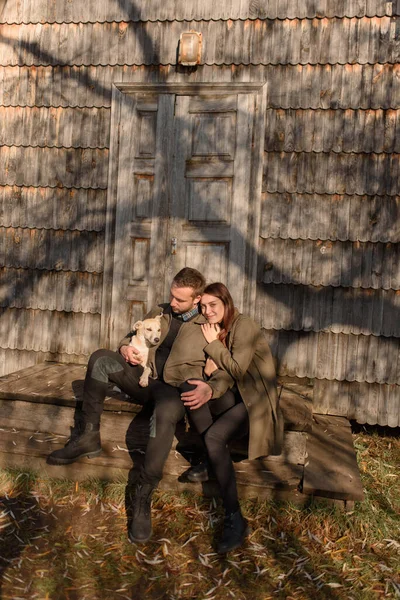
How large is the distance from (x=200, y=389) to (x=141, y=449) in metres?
0.89

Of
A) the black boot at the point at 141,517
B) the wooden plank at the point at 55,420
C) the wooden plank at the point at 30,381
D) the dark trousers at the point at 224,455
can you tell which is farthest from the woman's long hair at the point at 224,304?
the wooden plank at the point at 30,381

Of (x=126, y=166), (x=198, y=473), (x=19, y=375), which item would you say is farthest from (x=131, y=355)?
(x=126, y=166)

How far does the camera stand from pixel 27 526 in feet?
11.9

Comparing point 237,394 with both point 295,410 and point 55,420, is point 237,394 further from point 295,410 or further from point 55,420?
point 55,420

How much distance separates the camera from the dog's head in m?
3.99

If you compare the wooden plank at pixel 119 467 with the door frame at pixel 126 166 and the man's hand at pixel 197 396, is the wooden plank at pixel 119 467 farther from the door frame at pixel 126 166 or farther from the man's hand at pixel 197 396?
the door frame at pixel 126 166

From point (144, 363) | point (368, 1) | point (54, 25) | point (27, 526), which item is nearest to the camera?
point (27, 526)

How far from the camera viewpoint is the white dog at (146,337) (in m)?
3.99

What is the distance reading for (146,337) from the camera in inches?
158

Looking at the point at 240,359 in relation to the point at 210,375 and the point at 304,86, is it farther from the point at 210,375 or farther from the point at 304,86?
the point at 304,86

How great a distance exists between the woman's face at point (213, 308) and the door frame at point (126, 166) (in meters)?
1.88

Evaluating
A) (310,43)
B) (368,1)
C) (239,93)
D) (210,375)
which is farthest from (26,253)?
(368,1)

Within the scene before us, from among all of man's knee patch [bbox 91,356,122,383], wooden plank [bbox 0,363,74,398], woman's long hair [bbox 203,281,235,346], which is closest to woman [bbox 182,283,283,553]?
woman's long hair [bbox 203,281,235,346]

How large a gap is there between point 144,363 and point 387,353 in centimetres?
277
